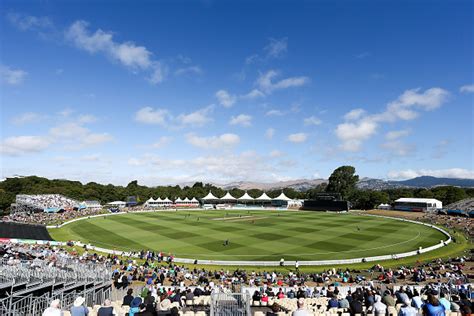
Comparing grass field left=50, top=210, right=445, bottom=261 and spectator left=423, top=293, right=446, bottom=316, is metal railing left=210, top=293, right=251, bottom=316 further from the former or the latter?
grass field left=50, top=210, right=445, bottom=261

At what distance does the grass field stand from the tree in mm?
72817

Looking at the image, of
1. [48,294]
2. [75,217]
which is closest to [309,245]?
[48,294]

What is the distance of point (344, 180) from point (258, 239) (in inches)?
3871

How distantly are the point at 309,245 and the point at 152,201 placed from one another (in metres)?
92.3

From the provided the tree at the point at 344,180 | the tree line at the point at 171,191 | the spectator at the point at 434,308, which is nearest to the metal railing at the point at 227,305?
the spectator at the point at 434,308

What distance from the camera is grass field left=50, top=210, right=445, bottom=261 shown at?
1459 inches

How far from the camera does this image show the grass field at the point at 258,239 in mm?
37062

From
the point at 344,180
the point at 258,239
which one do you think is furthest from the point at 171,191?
the point at 258,239

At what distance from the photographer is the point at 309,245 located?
41.0 m

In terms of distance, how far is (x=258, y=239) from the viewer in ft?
148

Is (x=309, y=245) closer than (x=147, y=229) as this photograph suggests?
Yes

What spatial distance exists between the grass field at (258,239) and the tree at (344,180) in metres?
72.8

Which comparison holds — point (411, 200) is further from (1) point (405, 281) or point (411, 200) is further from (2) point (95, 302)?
(2) point (95, 302)

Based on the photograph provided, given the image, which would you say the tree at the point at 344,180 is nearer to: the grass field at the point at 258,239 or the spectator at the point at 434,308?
the grass field at the point at 258,239
